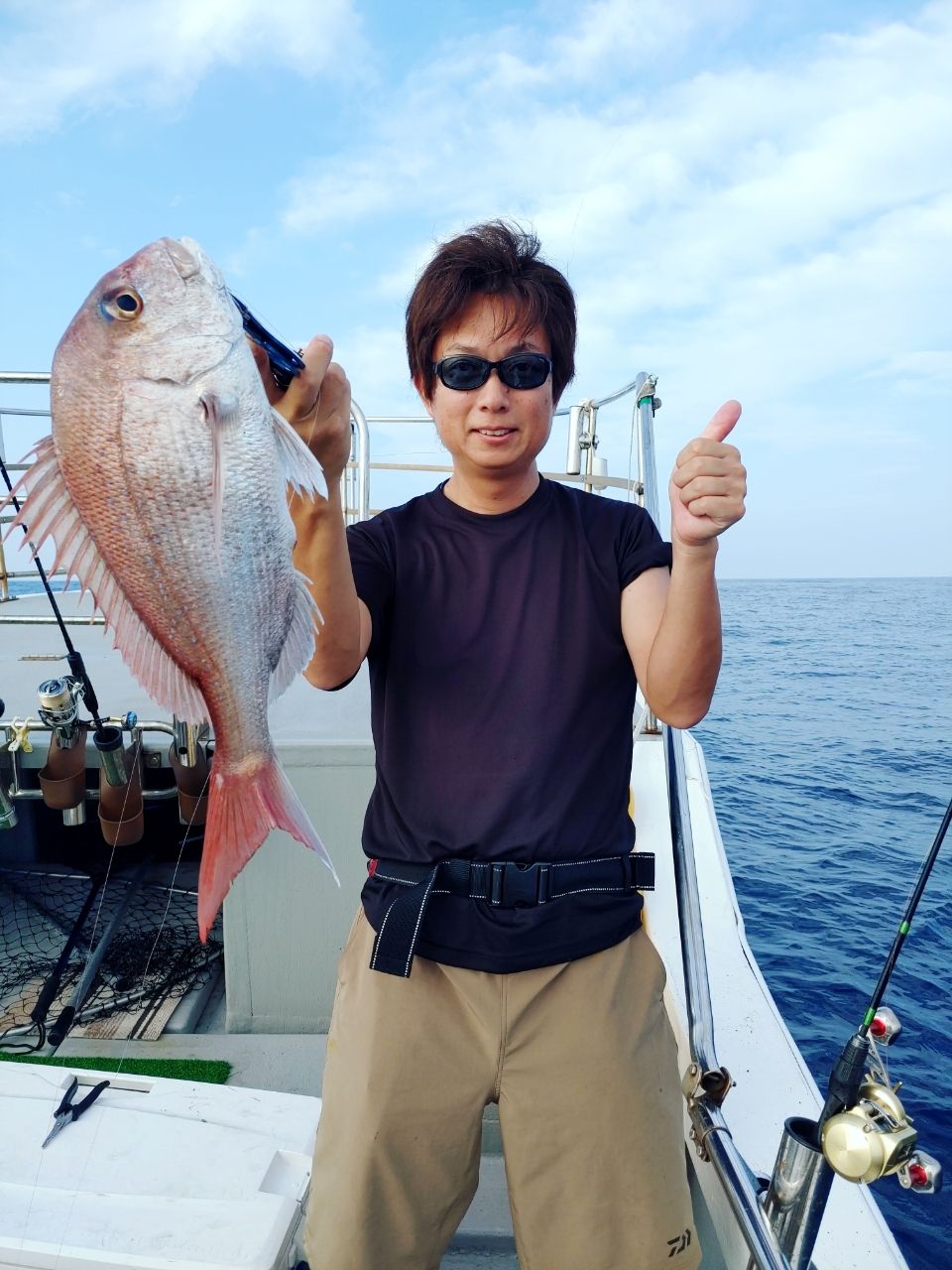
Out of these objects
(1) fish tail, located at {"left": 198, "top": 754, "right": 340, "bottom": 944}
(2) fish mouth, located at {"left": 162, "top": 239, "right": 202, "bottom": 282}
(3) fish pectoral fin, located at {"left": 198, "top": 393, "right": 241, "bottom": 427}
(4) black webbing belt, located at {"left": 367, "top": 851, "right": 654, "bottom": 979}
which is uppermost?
(2) fish mouth, located at {"left": 162, "top": 239, "right": 202, "bottom": 282}

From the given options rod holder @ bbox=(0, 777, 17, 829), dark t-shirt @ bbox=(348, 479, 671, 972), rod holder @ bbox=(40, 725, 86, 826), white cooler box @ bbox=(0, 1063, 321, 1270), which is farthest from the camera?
rod holder @ bbox=(0, 777, 17, 829)

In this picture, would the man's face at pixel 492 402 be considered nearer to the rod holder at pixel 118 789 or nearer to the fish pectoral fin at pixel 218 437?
the fish pectoral fin at pixel 218 437

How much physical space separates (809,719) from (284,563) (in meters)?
18.4

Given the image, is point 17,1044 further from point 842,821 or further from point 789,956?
point 842,821

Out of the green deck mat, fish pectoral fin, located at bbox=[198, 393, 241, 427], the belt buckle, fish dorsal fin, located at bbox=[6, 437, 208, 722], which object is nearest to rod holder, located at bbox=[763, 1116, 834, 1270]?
the belt buckle

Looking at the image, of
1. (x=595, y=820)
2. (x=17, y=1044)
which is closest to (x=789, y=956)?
(x=17, y=1044)

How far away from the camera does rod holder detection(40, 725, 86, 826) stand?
12.2 feet

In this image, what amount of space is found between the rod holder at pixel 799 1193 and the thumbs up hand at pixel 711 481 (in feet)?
4.14

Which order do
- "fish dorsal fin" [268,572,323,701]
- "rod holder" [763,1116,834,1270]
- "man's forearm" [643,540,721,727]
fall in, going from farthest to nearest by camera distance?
"rod holder" [763,1116,834,1270]
"man's forearm" [643,540,721,727]
"fish dorsal fin" [268,572,323,701]

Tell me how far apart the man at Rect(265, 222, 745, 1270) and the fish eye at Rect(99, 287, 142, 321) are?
0.42m

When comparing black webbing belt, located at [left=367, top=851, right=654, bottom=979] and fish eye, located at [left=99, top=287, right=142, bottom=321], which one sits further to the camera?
black webbing belt, located at [left=367, top=851, right=654, bottom=979]

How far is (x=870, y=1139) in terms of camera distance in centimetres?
161

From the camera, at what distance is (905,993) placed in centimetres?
677

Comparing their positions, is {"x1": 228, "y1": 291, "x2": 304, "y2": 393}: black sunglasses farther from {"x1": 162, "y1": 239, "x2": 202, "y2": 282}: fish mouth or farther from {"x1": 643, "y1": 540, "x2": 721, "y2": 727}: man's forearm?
{"x1": 643, "y1": 540, "x2": 721, "y2": 727}: man's forearm
